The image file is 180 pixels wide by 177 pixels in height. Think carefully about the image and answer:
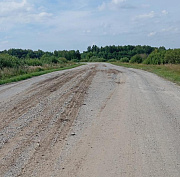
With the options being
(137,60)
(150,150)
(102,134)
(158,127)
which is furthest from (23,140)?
(137,60)

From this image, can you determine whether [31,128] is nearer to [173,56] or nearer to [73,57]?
[173,56]

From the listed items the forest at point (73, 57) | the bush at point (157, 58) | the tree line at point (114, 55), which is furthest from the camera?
the bush at point (157, 58)

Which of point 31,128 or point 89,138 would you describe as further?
point 31,128

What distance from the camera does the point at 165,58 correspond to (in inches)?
2510

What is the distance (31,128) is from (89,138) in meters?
1.47

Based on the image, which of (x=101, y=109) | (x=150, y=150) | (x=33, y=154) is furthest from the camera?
(x=101, y=109)

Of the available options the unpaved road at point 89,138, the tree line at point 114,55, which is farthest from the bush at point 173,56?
the unpaved road at point 89,138

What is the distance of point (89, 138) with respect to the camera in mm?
5172

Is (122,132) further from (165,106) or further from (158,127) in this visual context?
(165,106)

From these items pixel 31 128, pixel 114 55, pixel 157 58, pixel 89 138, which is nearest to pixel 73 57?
pixel 114 55

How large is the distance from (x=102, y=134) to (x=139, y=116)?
6.17ft

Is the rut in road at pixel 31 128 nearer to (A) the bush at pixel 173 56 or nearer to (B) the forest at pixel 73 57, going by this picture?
(B) the forest at pixel 73 57

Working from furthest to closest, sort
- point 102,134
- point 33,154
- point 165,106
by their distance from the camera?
point 165,106 < point 102,134 < point 33,154

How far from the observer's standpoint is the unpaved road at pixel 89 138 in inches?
153
